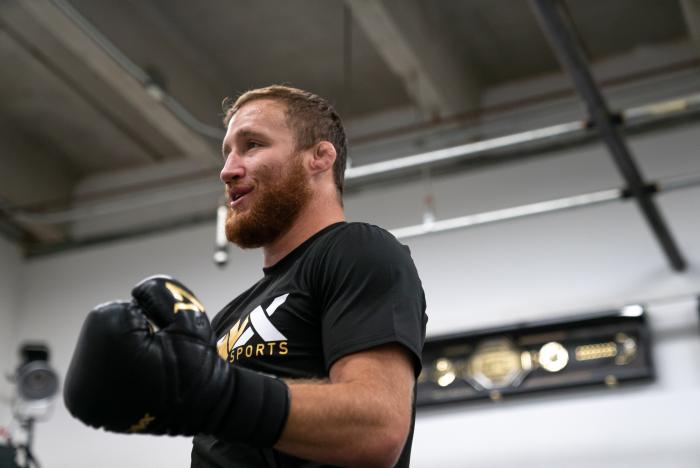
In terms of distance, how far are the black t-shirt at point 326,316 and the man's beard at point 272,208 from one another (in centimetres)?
9

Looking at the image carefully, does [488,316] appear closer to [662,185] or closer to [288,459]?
[662,185]

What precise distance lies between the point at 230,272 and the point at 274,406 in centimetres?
536

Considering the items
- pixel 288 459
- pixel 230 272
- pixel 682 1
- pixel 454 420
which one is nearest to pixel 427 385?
pixel 454 420

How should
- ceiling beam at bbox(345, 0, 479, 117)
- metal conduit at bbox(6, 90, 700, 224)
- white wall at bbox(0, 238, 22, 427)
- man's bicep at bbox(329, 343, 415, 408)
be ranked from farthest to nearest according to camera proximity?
white wall at bbox(0, 238, 22, 427), ceiling beam at bbox(345, 0, 479, 117), metal conduit at bbox(6, 90, 700, 224), man's bicep at bbox(329, 343, 415, 408)

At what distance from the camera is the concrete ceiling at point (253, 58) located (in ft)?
18.6

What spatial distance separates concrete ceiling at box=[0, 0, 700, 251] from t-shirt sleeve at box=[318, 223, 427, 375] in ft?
12.8

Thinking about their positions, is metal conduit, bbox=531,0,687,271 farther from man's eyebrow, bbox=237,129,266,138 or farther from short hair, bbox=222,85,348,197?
man's eyebrow, bbox=237,129,266,138

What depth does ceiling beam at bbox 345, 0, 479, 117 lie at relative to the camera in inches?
211

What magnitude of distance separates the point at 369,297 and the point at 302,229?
33cm

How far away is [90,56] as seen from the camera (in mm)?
5492

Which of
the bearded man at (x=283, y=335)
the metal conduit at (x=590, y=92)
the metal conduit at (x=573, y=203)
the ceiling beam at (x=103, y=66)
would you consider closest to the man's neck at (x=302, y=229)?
the bearded man at (x=283, y=335)

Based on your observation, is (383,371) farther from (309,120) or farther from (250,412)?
(309,120)

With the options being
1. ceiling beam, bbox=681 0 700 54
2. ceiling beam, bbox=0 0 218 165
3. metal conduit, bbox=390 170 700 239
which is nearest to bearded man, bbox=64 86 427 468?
metal conduit, bbox=390 170 700 239

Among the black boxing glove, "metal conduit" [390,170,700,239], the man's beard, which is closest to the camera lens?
the black boxing glove
